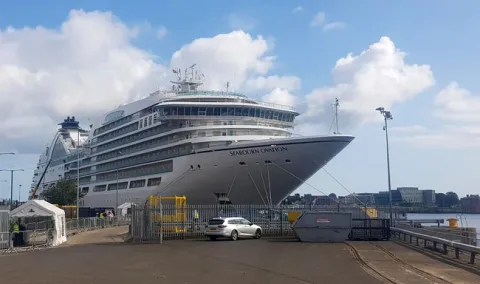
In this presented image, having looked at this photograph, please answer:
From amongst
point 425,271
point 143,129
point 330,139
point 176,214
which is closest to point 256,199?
point 330,139

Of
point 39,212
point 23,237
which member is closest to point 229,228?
point 39,212

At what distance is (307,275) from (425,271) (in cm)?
342

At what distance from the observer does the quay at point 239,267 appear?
514 inches

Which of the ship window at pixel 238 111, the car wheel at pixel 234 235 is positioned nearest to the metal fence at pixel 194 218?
the car wheel at pixel 234 235

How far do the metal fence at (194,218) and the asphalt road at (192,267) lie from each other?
585 centimetres

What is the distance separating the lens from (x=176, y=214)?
2991cm

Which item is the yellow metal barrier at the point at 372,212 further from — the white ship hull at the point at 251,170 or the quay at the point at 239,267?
the white ship hull at the point at 251,170

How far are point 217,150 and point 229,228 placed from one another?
23434mm

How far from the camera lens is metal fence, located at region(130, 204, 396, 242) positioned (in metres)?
28.0

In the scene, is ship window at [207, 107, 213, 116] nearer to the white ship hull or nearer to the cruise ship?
the cruise ship

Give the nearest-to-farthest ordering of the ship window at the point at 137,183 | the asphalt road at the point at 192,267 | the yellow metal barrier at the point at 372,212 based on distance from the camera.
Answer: the asphalt road at the point at 192,267
the yellow metal barrier at the point at 372,212
the ship window at the point at 137,183

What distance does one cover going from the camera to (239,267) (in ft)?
51.4

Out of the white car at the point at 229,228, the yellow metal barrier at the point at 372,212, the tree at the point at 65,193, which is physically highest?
the tree at the point at 65,193

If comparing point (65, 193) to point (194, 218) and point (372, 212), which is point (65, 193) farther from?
point (372, 212)
